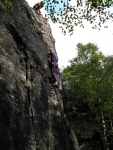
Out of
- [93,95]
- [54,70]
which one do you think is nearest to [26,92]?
[54,70]

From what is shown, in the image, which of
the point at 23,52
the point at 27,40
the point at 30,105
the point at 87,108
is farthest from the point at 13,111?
the point at 87,108

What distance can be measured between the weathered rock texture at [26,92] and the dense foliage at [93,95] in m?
9.17

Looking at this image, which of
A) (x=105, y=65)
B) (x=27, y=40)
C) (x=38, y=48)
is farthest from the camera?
(x=105, y=65)

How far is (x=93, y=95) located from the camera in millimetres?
24609

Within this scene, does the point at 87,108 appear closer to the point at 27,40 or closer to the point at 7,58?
A: the point at 27,40

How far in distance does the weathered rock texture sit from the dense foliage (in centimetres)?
917

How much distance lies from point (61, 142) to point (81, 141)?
1403 centimetres

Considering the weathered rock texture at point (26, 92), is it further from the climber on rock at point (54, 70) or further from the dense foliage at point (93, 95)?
the dense foliage at point (93, 95)

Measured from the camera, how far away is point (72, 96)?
27.1 m

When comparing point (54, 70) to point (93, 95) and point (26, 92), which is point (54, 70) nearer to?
point (26, 92)

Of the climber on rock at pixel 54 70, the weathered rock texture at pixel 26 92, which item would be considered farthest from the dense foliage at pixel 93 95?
the weathered rock texture at pixel 26 92

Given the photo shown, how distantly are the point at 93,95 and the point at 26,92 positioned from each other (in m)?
13.4

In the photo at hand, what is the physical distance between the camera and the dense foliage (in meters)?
24.4

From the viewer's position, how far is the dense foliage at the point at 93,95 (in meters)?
24.4
